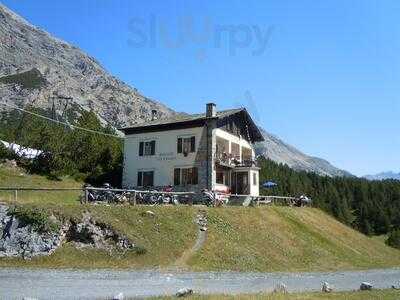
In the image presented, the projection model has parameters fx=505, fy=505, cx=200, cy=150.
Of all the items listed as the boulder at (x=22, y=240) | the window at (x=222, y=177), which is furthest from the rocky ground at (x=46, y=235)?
the window at (x=222, y=177)

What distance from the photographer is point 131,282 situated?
23188 millimetres

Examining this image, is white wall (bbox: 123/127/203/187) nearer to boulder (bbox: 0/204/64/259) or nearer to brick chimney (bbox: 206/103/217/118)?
brick chimney (bbox: 206/103/217/118)

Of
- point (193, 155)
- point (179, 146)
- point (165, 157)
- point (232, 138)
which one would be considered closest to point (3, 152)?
point (165, 157)

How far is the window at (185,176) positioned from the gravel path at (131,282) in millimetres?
23164

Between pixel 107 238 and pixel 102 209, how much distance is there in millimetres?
2821

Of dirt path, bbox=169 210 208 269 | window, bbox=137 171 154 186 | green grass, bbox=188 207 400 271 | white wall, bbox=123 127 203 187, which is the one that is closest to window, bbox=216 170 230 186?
white wall, bbox=123 127 203 187

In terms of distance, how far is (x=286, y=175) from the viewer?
132625 millimetres

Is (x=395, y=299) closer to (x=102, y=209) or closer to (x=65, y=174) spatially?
(x=102, y=209)

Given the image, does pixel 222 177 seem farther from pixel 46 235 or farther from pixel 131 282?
pixel 131 282

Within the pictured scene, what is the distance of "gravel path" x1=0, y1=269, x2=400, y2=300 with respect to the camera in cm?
1894

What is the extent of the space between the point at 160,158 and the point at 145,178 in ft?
10.3

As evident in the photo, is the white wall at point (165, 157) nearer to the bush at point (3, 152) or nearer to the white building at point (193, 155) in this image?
the white building at point (193, 155)

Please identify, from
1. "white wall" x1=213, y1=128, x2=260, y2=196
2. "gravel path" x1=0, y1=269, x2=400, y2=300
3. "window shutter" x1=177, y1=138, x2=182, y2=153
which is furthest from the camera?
"window shutter" x1=177, y1=138, x2=182, y2=153

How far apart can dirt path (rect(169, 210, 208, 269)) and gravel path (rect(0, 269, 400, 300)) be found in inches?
93.4
